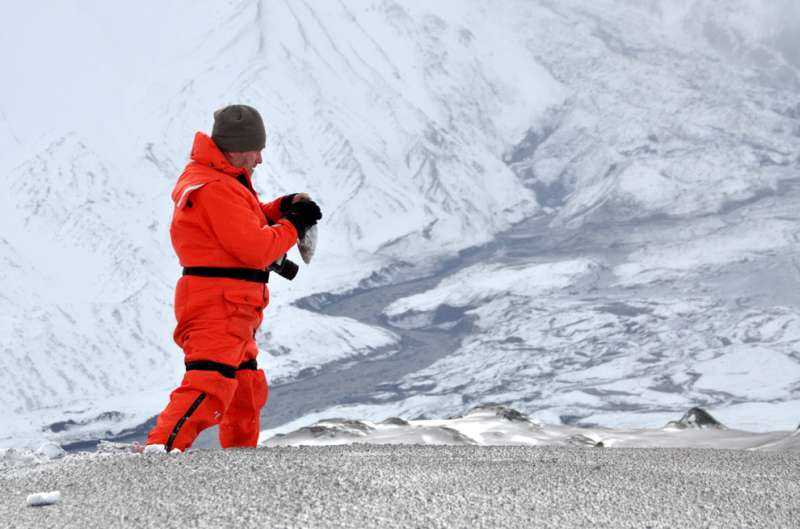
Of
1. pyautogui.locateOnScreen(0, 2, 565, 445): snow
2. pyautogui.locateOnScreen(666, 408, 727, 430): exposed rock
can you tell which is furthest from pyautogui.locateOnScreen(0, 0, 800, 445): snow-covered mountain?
pyautogui.locateOnScreen(666, 408, 727, 430): exposed rock

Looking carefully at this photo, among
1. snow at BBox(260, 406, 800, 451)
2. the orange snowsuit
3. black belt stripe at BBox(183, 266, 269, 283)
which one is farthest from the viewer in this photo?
snow at BBox(260, 406, 800, 451)

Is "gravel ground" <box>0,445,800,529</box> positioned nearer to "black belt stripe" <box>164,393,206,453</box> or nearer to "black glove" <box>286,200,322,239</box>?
"black belt stripe" <box>164,393,206,453</box>

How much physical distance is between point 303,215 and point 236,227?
422mm

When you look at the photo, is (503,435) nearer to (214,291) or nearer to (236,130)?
(214,291)

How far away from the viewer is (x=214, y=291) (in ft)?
13.0

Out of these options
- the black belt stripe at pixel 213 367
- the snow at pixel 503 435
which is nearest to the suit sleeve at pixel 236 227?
the black belt stripe at pixel 213 367

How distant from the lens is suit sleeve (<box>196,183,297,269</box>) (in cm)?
394

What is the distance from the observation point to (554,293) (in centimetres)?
7131

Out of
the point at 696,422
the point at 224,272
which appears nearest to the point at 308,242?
the point at 224,272

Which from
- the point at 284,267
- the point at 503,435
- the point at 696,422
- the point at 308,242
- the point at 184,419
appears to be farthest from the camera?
the point at 696,422

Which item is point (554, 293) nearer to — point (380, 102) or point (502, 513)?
point (380, 102)

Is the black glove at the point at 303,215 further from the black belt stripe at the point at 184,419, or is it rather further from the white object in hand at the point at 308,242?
the black belt stripe at the point at 184,419

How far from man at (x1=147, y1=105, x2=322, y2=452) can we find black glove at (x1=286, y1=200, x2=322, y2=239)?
0.07 m

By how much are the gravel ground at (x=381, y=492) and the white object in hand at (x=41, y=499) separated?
3 centimetres
